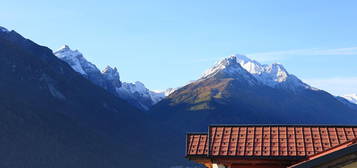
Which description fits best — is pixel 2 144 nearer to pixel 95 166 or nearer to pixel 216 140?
pixel 95 166

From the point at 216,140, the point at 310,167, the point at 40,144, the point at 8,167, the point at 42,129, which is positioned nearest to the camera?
the point at 310,167

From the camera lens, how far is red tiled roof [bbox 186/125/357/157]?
55.7 feet

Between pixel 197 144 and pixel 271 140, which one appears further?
pixel 197 144

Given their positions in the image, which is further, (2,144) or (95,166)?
(95,166)

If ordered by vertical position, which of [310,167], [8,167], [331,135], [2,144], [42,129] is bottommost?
[310,167]

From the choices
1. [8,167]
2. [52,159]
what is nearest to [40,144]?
[52,159]

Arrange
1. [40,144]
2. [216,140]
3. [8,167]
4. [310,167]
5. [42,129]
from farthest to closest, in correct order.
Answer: [42,129] < [40,144] < [8,167] < [216,140] < [310,167]

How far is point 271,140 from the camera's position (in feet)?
57.5

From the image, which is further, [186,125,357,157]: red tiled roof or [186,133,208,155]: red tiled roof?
[186,133,208,155]: red tiled roof

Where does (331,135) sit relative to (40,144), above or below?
below

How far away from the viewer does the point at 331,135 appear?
17.6 meters

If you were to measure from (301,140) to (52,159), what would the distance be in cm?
16524

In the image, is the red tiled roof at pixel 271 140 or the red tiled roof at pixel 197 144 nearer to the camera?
the red tiled roof at pixel 271 140

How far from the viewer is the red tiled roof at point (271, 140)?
669 inches
